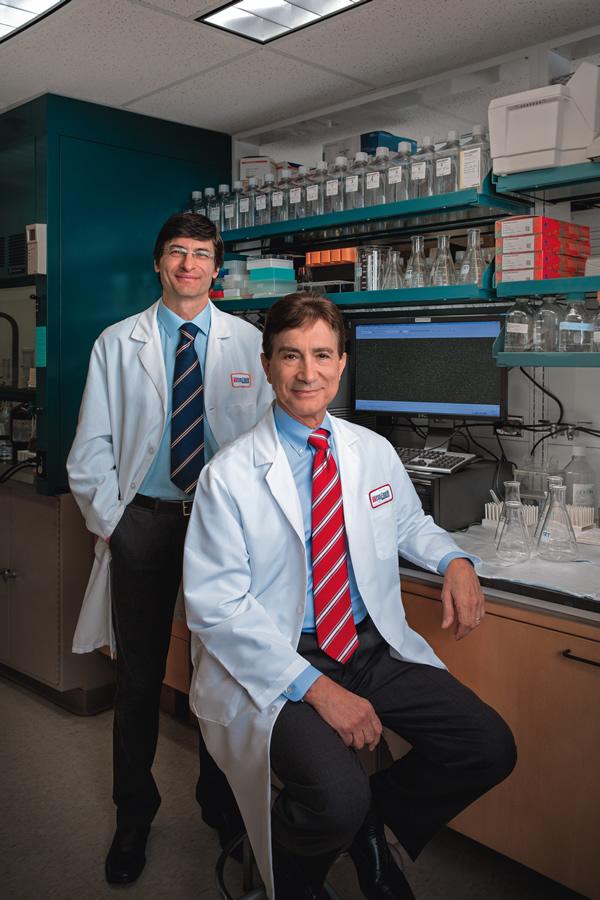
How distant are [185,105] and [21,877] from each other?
8.95 feet

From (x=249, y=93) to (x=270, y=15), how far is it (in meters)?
0.67

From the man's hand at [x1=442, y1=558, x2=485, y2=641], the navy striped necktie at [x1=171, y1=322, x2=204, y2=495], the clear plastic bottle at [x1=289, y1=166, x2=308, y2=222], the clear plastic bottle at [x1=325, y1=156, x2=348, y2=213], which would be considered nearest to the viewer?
the man's hand at [x1=442, y1=558, x2=485, y2=641]

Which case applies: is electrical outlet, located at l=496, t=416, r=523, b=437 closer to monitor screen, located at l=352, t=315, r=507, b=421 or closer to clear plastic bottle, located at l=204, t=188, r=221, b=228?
monitor screen, located at l=352, t=315, r=507, b=421

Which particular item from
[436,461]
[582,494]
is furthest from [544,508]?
[436,461]

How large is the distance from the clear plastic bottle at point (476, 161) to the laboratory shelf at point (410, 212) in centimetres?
3

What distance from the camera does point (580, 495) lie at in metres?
2.36

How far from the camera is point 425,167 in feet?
8.20

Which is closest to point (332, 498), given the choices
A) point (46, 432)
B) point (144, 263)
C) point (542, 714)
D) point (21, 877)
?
point (542, 714)

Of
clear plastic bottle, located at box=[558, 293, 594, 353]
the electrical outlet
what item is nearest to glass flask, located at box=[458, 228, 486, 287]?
clear plastic bottle, located at box=[558, 293, 594, 353]

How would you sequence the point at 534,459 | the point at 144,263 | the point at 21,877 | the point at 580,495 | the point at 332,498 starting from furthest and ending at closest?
the point at 144,263 < the point at 534,459 < the point at 580,495 < the point at 21,877 < the point at 332,498

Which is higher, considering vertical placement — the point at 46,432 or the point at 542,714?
the point at 46,432

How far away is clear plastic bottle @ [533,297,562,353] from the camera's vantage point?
2.25 metres

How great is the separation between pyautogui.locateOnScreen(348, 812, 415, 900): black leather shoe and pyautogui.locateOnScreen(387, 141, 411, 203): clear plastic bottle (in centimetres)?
188

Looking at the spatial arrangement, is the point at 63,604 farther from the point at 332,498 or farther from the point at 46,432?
the point at 332,498
